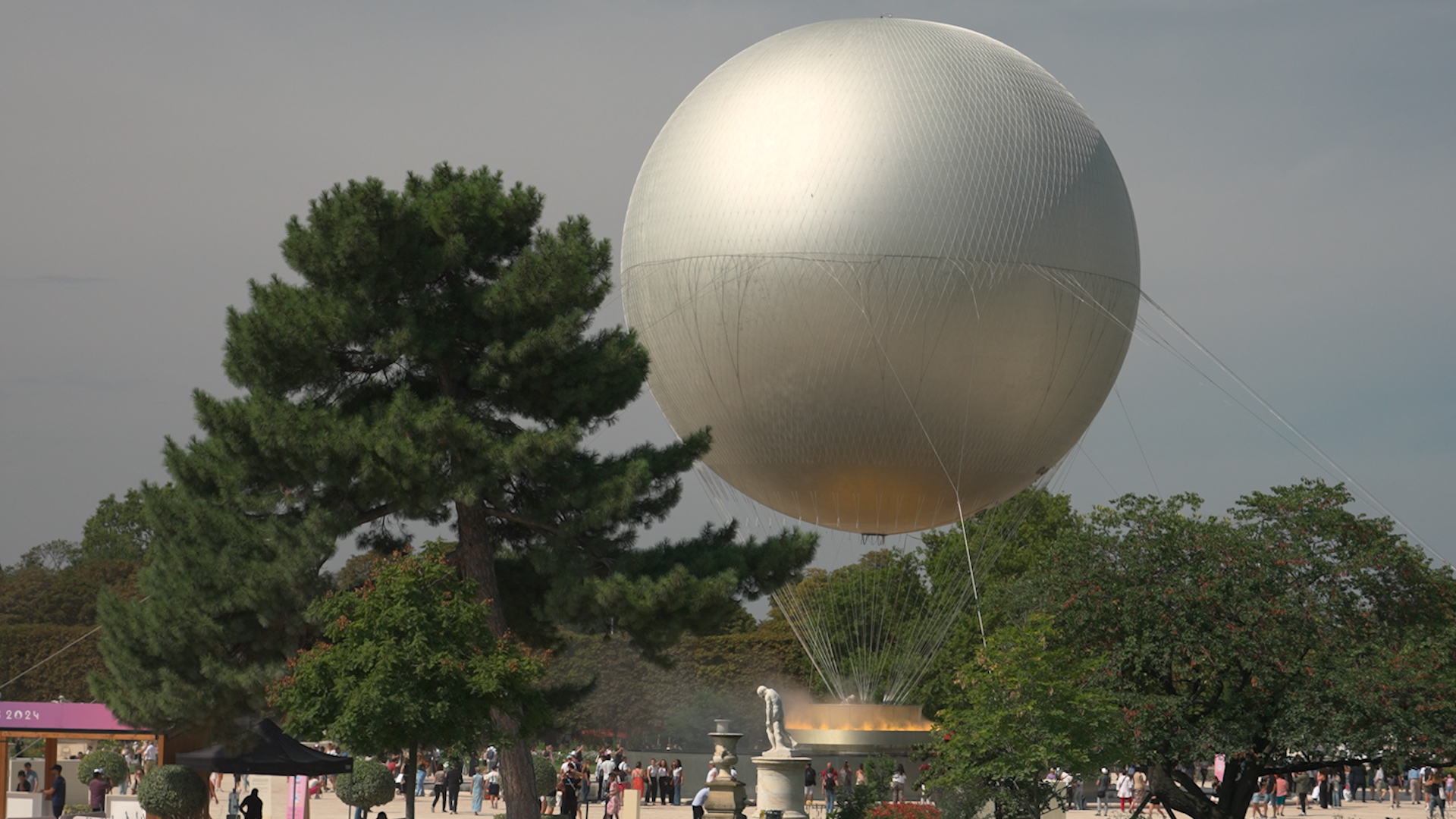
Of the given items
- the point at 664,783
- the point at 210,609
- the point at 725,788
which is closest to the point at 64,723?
the point at 210,609

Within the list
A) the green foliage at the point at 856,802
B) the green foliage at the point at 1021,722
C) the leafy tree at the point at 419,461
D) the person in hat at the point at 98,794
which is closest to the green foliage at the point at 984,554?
the green foliage at the point at 856,802

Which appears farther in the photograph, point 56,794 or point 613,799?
point 613,799

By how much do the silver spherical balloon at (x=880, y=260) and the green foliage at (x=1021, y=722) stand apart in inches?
233

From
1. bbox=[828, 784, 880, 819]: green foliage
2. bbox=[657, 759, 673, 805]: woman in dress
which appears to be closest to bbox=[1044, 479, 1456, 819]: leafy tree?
bbox=[828, 784, 880, 819]: green foliage

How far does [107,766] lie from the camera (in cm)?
4450

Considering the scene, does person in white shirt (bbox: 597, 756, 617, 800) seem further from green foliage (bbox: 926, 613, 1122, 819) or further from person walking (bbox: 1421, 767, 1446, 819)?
person walking (bbox: 1421, 767, 1446, 819)

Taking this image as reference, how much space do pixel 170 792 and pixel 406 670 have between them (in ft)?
26.3

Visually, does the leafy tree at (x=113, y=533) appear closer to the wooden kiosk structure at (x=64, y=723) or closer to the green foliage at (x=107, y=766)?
the green foliage at (x=107, y=766)

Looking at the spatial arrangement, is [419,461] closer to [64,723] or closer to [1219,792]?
[64,723]

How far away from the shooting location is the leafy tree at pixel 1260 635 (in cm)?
2459

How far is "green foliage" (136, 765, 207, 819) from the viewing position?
26.2 m

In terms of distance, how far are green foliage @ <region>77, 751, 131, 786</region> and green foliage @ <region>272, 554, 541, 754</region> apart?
984 inches

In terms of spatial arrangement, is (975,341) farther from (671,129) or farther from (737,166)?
(671,129)

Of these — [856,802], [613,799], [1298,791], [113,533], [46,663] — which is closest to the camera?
[856,802]
